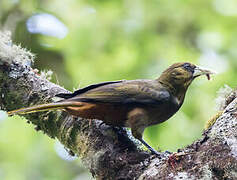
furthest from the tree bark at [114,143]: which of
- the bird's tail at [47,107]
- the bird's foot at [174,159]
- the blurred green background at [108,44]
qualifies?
the blurred green background at [108,44]

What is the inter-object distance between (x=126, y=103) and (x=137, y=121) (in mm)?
167

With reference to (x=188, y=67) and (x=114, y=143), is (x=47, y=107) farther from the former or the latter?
(x=188, y=67)

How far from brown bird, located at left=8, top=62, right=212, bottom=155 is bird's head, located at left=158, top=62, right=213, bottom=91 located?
0.14 ft

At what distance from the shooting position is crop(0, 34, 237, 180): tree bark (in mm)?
2227

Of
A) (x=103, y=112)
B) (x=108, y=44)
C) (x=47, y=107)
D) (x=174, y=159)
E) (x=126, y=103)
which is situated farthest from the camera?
(x=108, y=44)

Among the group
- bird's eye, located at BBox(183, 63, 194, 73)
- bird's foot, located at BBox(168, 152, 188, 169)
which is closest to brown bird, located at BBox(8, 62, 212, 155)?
bird's eye, located at BBox(183, 63, 194, 73)

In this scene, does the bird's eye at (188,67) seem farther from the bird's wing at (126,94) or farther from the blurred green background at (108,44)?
the blurred green background at (108,44)

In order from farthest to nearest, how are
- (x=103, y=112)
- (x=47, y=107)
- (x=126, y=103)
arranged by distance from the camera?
(x=126, y=103) < (x=103, y=112) < (x=47, y=107)

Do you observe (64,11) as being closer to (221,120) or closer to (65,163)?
(65,163)

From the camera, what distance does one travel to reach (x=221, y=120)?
7.90 ft

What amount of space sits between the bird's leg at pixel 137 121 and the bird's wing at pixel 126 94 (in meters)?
0.08

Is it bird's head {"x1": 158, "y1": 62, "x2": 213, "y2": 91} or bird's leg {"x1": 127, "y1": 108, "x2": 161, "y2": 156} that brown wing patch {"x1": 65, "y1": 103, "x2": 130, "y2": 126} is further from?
bird's head {"x1": 158, "y1": 62, "x2": 213, "y2": 91}

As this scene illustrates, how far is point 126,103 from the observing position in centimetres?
310

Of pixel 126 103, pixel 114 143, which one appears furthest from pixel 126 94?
pixel 114 143
